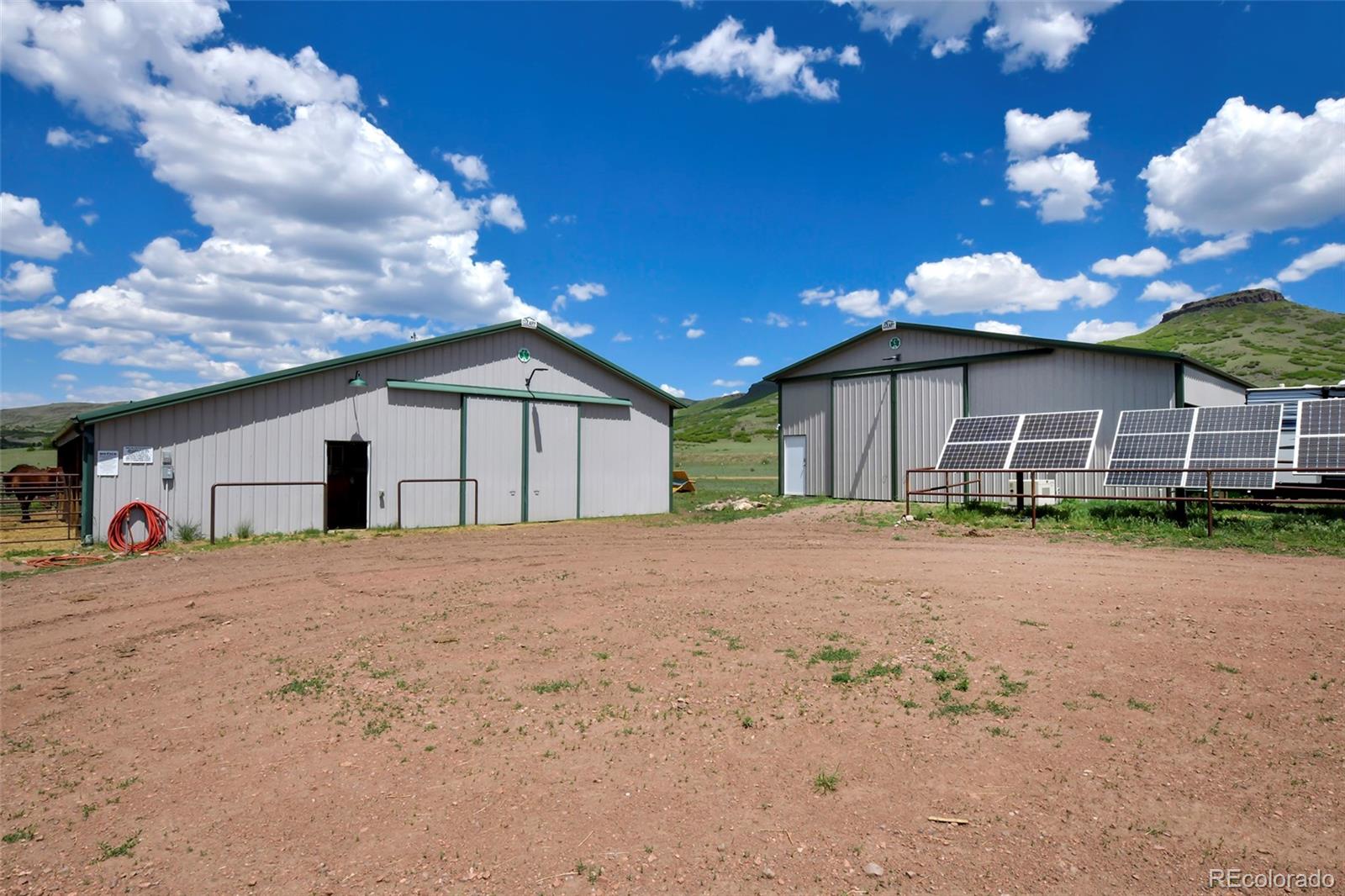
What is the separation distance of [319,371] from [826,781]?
50.5ft

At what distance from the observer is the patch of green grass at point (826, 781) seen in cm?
385

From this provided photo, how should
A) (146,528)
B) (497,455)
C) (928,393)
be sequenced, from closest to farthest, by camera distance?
(146,528) < (497,455) < (928,393)

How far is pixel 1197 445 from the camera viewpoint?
1636 centimetres

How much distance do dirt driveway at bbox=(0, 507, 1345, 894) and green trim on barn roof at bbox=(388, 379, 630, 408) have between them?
941 cm

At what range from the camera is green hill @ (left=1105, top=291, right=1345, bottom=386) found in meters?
51.9

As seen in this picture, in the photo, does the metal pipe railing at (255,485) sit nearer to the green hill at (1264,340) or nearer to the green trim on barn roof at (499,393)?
the green trim on barn roof at (499,393)

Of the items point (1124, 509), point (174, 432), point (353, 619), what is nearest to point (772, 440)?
point (1124, 509)

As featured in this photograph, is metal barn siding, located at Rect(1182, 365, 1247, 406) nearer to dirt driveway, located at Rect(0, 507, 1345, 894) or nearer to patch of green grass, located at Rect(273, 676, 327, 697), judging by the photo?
dirt driveway, located at Rect(0, 507, 1345, 894)

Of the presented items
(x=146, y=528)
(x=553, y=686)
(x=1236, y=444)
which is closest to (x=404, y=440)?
(x=146, y=528)

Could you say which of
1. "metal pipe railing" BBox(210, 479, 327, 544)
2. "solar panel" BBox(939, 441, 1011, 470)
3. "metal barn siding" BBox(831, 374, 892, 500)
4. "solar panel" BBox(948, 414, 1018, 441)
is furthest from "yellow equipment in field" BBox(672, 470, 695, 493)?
"metal pipe railing" BBox(210, 479, 327, 544)

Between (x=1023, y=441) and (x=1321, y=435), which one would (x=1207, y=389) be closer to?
(x=1321, y=435)

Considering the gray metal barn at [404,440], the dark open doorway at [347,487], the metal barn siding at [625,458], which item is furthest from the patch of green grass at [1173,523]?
the dark open doorway at [347,487]

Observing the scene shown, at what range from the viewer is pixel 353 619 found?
749 cm

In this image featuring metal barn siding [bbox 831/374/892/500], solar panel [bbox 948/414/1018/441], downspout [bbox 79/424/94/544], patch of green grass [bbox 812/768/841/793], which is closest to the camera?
patch of green grass [bbox 812/768/841/793]
